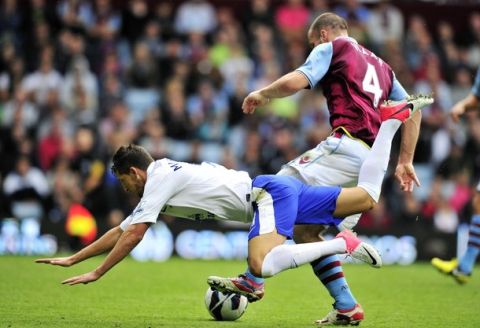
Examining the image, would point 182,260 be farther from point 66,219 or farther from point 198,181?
point 198,181

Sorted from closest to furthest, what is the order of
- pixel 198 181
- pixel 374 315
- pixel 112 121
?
pixel 198 181
pixel 374 315
pixel 112 121

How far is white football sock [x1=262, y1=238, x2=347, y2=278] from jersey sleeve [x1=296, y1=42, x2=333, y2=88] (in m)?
1.37

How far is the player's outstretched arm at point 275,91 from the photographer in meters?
7.91

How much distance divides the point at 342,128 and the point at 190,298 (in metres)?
2.80

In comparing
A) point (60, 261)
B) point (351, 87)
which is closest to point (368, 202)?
point (351, 87)

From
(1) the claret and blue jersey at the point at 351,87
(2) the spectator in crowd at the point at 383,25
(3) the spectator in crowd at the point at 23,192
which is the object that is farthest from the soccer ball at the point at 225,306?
(2) the spectator in crowd at the point at 383,25

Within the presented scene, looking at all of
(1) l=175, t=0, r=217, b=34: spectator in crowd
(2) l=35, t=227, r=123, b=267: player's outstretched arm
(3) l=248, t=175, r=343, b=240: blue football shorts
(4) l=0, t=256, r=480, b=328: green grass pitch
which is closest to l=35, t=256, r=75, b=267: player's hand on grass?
(2) l=35, t=227, r=123, b=267: player's outstretched arm

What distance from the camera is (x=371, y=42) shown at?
778 inches

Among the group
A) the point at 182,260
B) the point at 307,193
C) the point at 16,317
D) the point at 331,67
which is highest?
the point at 331,67

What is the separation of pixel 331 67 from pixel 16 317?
3.25m

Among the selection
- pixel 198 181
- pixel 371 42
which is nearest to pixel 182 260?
pixel 371 42

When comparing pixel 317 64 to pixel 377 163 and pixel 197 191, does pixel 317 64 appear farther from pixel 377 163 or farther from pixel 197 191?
pixel 197 191

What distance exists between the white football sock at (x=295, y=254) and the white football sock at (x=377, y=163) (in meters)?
0.62

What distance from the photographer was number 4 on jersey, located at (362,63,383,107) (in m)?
8.50
